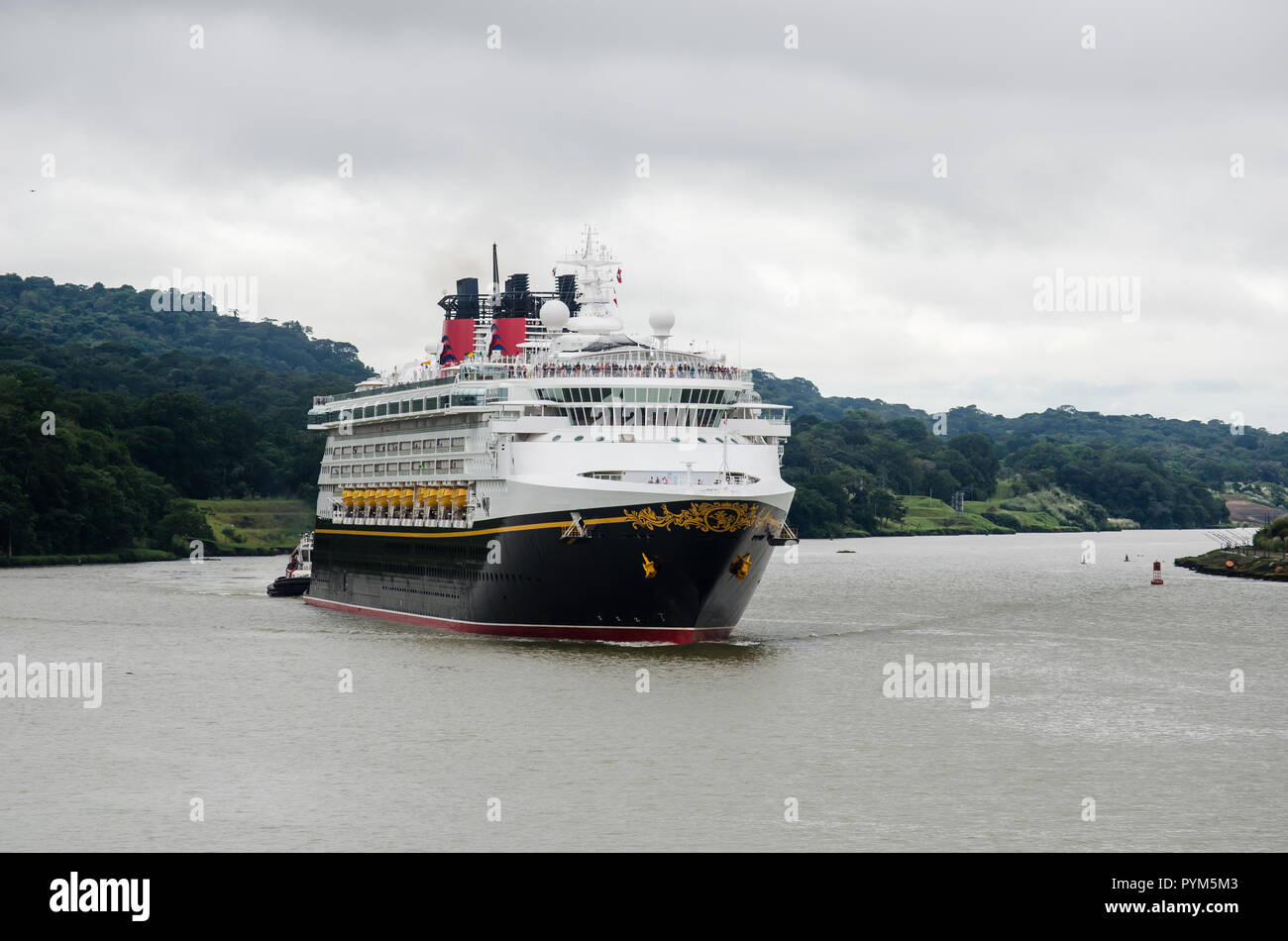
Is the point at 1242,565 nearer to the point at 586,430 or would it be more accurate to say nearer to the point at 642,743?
the point at 586,430

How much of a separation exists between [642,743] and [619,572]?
49.0 feet

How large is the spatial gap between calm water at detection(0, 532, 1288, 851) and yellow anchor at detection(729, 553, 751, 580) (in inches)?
116

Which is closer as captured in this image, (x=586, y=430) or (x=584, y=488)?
(x=584, y=488)

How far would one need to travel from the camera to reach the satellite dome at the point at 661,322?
63375mm

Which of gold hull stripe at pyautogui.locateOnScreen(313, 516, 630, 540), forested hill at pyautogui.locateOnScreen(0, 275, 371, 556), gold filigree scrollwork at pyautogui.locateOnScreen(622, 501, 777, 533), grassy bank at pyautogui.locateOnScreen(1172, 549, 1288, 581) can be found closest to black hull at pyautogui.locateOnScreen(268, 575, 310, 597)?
gold hull stripe at pyautogui.locateOnScreen(313, 516, 630, 540)

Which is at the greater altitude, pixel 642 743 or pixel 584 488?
pixel 584 488

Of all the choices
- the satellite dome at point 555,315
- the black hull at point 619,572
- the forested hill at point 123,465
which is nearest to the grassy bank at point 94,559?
the forested hill at point 123,465

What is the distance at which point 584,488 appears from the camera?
54781mm

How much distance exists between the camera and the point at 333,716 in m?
44.9

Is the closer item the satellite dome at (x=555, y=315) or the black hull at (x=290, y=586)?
the satellite dome at (x=555, y=315)

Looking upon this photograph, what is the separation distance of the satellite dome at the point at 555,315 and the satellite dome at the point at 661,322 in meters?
6.56

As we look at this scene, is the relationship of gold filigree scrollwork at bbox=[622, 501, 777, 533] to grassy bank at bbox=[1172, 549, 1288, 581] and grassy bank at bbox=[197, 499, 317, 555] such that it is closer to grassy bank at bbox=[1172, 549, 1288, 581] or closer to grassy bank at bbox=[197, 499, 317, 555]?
grassy bank at bbox=[1172, 549, 1288, 581]

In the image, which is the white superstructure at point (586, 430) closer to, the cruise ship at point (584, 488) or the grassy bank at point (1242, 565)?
the cruise ship at point (584, 488)

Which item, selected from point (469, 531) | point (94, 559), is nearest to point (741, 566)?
point (469, 531)
